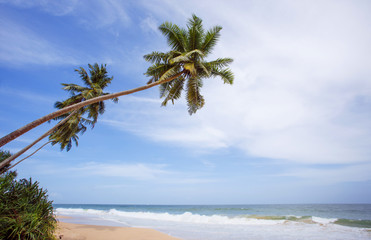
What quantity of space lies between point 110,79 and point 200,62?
12105 mm

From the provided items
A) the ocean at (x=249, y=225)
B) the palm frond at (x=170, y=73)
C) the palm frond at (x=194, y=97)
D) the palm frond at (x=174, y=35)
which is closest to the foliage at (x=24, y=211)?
the ocean at (x=249, y=225)

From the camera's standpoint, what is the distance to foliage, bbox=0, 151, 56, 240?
520 centimetres

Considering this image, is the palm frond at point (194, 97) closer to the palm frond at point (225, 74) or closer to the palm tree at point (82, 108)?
the palm frond at point (225, 74)

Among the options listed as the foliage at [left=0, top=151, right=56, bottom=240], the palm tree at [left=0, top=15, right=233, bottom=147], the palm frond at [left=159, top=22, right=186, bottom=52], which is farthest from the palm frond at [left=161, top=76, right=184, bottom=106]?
the foliage at [left=0, top=151, right=56, bottom=240]

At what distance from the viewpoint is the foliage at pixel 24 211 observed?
5.20 meters

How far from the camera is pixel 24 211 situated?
18.7 ft

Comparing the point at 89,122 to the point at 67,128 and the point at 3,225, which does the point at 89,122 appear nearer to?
the point at 67,128

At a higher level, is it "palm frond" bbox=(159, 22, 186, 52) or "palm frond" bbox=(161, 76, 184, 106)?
"palm frond" bbox=(159, 22, 186, 52)

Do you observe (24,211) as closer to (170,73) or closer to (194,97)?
(170,73)

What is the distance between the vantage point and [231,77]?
36.3ft

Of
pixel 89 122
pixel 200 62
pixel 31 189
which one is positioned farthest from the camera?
pixel 89 122

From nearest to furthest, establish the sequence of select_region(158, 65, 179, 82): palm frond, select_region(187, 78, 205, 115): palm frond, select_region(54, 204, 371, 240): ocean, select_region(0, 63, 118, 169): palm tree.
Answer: select_region(158, 65, 179, 82): palm frond → select_region(187, 78, 205, 115): palm frond → select_region(54, 204, 371, 240): ocean → select_region(0, 63, 118, 169): palm tree

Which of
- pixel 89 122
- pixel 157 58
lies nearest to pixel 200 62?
pixel 157 58

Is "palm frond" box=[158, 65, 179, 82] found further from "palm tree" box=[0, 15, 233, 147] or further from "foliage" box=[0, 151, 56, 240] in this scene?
"foliage" box=[0, 151, 56, 240]
